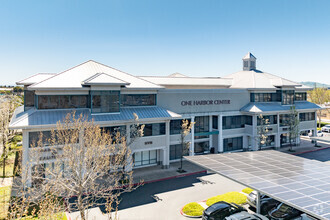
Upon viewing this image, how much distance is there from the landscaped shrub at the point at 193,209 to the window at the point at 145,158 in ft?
41.3

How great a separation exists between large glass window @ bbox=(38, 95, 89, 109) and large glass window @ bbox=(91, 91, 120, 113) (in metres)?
1.82

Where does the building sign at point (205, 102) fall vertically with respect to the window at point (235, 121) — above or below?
above

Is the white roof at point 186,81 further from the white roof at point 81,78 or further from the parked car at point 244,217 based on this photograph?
the parked car at point 244,217

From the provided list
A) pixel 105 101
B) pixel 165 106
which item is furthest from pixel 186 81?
pixel 105 101

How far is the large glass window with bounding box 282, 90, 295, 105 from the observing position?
43031 millimetres

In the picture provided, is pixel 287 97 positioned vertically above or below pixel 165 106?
A: above

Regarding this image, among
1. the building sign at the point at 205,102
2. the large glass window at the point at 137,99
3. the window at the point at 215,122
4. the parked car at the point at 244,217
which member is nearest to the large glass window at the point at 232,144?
the window at the point at 215,122

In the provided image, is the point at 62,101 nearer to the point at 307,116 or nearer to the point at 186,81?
the point at 186,81

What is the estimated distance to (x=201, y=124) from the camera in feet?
124

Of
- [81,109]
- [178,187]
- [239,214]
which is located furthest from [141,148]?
[239,214]

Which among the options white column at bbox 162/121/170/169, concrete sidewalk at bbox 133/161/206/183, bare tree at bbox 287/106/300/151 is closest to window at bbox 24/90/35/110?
concrete sidewalk at bbox 133/161/206/183

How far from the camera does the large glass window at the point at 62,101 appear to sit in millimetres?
27234

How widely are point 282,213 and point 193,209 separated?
7.00m

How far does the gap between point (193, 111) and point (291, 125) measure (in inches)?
746
